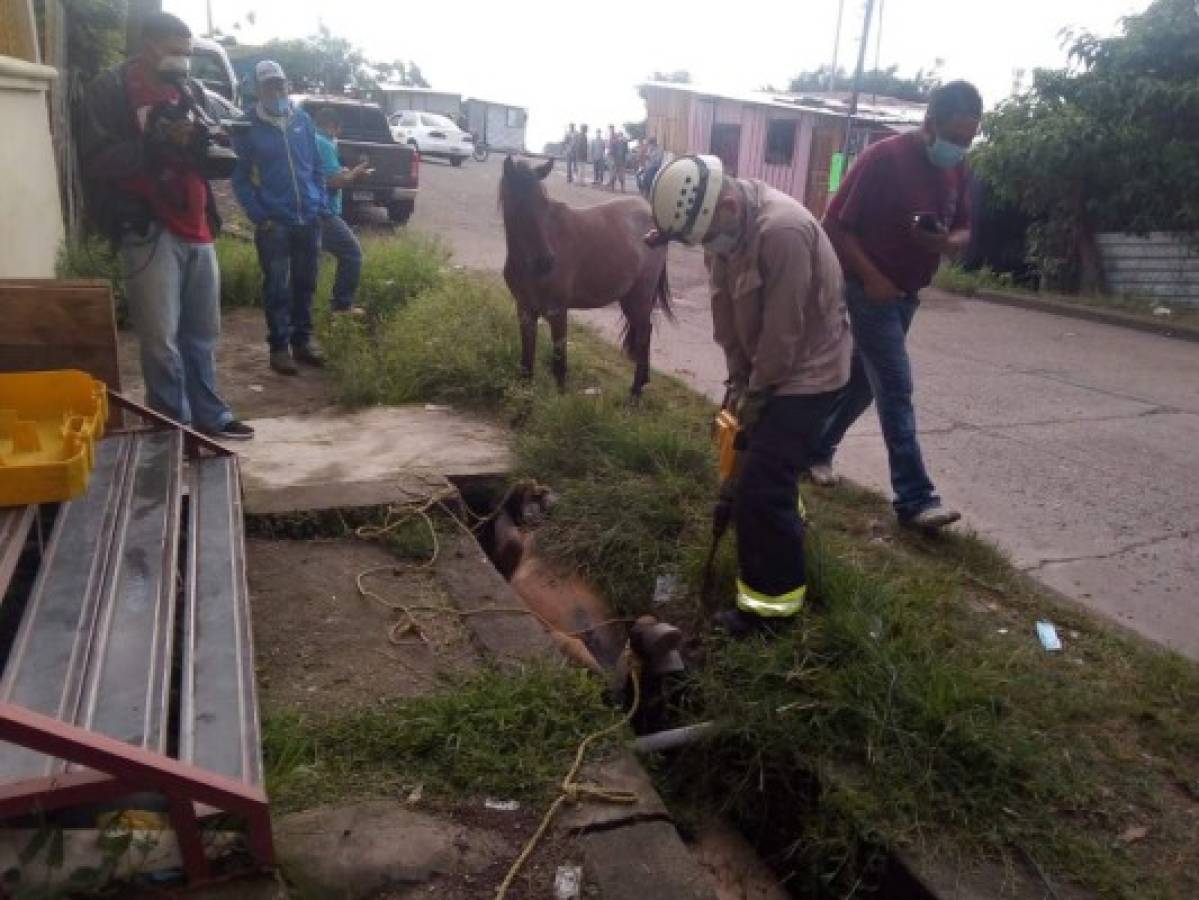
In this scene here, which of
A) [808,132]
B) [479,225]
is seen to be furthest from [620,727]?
[808,132]

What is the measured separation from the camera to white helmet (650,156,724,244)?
10.6 ft

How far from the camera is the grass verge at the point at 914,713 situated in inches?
107

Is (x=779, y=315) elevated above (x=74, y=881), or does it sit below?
above

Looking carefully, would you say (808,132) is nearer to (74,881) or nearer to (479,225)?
(479,225)

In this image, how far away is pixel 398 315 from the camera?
25.5 ft

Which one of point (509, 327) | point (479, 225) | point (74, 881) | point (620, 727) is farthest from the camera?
point (479, 225)

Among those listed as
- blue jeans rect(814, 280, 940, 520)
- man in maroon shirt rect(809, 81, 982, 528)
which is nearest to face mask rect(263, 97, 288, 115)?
man in maroon shirt rect(809, 81, 982, 528)

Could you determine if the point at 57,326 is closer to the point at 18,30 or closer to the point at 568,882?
the point at 568,882

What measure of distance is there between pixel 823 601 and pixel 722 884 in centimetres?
106

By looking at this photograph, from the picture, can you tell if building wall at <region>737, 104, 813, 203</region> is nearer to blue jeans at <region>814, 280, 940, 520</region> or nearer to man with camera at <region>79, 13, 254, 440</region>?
blue jeans at <region>814, 280, 940, 520</region>

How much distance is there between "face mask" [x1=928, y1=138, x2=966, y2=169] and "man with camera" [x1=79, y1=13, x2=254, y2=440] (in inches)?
121

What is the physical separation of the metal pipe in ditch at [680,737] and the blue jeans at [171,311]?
285cm

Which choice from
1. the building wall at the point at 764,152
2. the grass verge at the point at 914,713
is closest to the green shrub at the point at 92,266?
the grass verge at the point at 914,713

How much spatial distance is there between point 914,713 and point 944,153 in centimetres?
252
